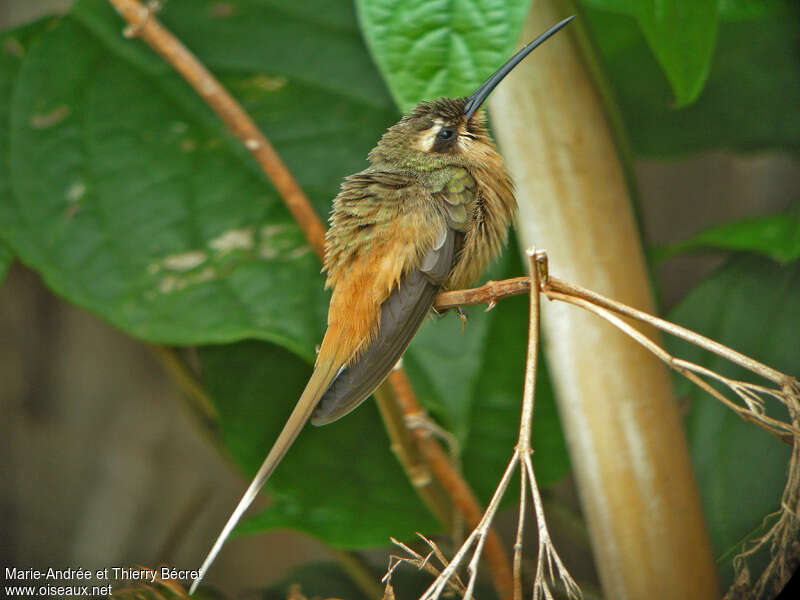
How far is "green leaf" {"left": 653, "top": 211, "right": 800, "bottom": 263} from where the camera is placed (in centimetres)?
75

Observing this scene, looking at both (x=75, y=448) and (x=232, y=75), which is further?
(x=232, y=75)

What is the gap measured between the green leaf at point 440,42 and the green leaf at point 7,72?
471 mm

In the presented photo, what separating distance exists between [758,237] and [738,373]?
0.19m

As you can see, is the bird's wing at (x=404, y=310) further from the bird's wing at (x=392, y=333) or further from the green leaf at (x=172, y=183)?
the green leaf at (x=172, y=183)

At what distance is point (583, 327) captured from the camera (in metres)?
0.64

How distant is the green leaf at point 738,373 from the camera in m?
0.56

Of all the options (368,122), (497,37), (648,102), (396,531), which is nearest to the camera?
(497,37)

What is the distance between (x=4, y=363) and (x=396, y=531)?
38cm

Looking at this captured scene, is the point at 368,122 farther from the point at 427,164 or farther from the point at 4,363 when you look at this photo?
the point at 4,363

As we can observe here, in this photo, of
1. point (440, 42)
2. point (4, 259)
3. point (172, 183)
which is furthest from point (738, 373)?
point (4, 259)

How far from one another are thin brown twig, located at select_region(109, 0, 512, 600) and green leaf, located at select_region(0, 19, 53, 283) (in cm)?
28

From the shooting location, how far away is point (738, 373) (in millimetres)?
661

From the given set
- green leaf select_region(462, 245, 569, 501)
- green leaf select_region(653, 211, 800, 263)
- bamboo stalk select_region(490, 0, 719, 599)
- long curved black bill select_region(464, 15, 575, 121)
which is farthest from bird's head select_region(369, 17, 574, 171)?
green leaf select_region(653, 211, 800, 263)

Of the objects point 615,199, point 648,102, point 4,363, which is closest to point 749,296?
point 615,199
